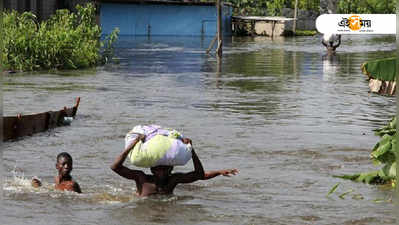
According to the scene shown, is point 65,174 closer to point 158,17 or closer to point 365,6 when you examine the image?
point 158,17

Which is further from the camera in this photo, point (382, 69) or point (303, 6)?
point (303, 6)

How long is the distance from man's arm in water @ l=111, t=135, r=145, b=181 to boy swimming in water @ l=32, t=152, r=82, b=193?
0.64 m

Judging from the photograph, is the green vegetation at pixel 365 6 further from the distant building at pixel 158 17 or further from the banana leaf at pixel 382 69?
the banana leaf at pixel 382 69

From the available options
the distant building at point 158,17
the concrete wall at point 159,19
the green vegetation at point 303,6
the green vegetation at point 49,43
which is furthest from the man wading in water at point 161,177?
the green vegetation at point 303,6

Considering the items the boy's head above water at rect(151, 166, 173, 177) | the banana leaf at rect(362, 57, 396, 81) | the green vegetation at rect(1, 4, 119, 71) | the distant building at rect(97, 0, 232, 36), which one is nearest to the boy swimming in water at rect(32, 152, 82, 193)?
the boy's head above water at rect(151, 166, 173, 177)

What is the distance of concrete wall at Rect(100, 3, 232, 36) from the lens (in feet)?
186

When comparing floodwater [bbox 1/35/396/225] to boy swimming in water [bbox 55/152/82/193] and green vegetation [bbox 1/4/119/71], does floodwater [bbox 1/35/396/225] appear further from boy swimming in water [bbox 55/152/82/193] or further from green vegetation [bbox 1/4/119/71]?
green vegetation [bbox 1/4/119/71]

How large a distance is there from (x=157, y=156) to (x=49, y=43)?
1781 cm

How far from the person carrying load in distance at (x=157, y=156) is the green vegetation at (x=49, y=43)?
636 inches

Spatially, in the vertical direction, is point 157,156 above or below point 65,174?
above

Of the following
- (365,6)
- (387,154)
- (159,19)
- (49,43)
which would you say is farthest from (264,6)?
(387,154)

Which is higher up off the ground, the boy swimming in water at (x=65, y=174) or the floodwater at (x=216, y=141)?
the boy swimming in water at (x=65, y=174)

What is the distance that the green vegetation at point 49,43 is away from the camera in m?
25.0

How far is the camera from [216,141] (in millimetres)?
14617
